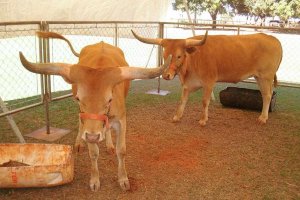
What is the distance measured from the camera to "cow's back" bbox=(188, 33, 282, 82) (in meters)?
6.06

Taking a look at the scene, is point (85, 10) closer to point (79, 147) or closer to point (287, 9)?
point (79, 147)

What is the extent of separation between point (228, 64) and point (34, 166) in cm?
385

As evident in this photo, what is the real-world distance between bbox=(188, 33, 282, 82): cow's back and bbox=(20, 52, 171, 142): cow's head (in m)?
3.12

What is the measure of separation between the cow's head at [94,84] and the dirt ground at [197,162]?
3.52ft

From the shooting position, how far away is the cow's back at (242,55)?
6059 millimetres

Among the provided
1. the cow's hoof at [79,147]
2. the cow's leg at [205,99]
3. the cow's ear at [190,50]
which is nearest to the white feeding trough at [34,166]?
the cow's hoof at [79,147]

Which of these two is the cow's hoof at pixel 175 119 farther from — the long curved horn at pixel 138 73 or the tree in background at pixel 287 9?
the tree in background at pixel 287 9

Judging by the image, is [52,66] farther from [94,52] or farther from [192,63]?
[192,63]

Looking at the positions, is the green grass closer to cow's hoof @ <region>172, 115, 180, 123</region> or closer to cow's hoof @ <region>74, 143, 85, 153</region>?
cow's hoof @ <region>74, 143, 85, 153</region>

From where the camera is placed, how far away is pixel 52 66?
312 cm

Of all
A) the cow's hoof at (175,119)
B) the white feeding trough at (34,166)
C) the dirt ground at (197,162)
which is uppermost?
the white feeding trough at (34,166)

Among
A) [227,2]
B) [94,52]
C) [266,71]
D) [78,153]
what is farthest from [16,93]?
[227,2]

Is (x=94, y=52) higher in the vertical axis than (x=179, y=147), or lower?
higher

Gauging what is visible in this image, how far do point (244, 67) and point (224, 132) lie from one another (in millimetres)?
1275
